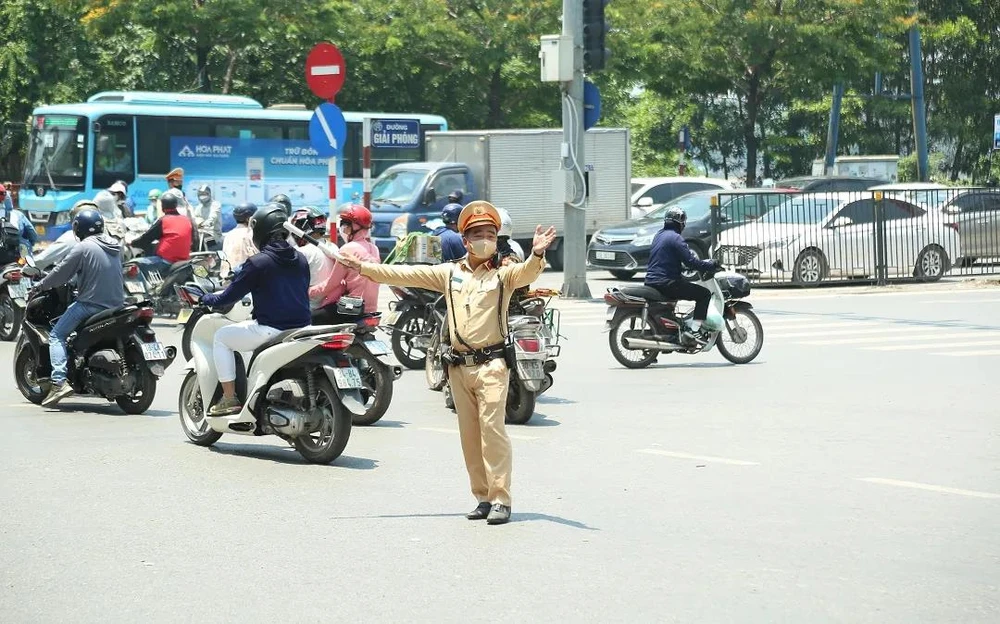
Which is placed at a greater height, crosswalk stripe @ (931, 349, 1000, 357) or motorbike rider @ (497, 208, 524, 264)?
motorbike rider @ (497, 208, 524, 264)

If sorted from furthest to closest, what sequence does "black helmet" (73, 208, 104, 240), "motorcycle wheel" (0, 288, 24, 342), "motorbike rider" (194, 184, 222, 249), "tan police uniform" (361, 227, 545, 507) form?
"motorbike rider" (194, 184, 222, 249)
"motorcycle wheel" (0, 288, 24, 342)
"black helmet" (73, 208, 104, 240)
"tan police uniform" (361, 227, 545, 507)

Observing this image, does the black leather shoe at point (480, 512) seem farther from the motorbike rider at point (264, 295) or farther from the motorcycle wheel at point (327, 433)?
the motorbike rider at point (264, 295)

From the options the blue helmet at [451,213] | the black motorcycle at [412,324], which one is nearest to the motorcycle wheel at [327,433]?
the blue helmet at [451,213]

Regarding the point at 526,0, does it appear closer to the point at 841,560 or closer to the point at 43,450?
the point at 43,450

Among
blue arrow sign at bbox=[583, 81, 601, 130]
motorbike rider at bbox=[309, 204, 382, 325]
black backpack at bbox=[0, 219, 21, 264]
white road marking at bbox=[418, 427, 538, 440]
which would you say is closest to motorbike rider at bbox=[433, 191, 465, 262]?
motorbike rider at bbox=[309, 204, 382, 325]

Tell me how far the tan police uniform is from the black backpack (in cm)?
1049

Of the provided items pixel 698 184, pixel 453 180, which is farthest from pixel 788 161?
pixel 453 180

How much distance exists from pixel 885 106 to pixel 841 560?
121 ft

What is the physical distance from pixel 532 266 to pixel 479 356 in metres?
0.60

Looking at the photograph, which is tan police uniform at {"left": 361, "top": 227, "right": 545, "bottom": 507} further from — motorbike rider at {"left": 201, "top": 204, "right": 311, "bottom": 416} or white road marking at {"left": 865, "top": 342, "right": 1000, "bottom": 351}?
white road marking at {"left": 865, "top": 342, "right": 1000, "bottom": 351}

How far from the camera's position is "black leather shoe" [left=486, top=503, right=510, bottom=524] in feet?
24.9

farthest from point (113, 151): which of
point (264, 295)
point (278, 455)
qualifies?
point (264, 295)

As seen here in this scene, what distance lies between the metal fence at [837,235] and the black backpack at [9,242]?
38.2 feet

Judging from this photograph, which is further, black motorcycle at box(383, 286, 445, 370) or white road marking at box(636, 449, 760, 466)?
black motorcycle at box(383, 286, 445, 370)
